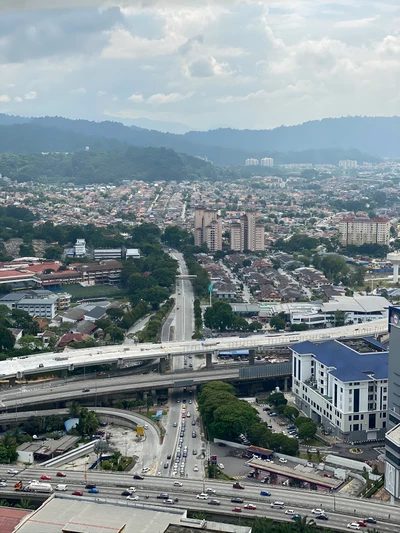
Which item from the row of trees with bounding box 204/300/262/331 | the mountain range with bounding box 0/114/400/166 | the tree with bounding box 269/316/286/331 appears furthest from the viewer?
the mountain range with bounding box 0/114/400/166

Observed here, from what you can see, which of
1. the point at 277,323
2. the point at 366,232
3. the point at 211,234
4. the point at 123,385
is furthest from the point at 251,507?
the point at 366,232

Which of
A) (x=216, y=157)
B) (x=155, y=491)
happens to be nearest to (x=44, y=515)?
(x=155, y=491)

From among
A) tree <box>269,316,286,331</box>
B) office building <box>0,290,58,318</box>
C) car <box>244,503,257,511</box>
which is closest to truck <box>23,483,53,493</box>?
car <box>244,503,257,511</box>

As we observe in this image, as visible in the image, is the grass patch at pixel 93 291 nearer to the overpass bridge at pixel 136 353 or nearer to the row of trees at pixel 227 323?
the row of trees at pixel 227 323

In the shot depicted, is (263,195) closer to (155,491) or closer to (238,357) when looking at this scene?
(238,357)

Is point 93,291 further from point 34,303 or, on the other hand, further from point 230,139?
point 230,139

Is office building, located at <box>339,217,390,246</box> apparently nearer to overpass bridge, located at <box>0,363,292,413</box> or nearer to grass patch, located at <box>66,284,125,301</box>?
grass patch, located at <box>66,284,125,301</box>
